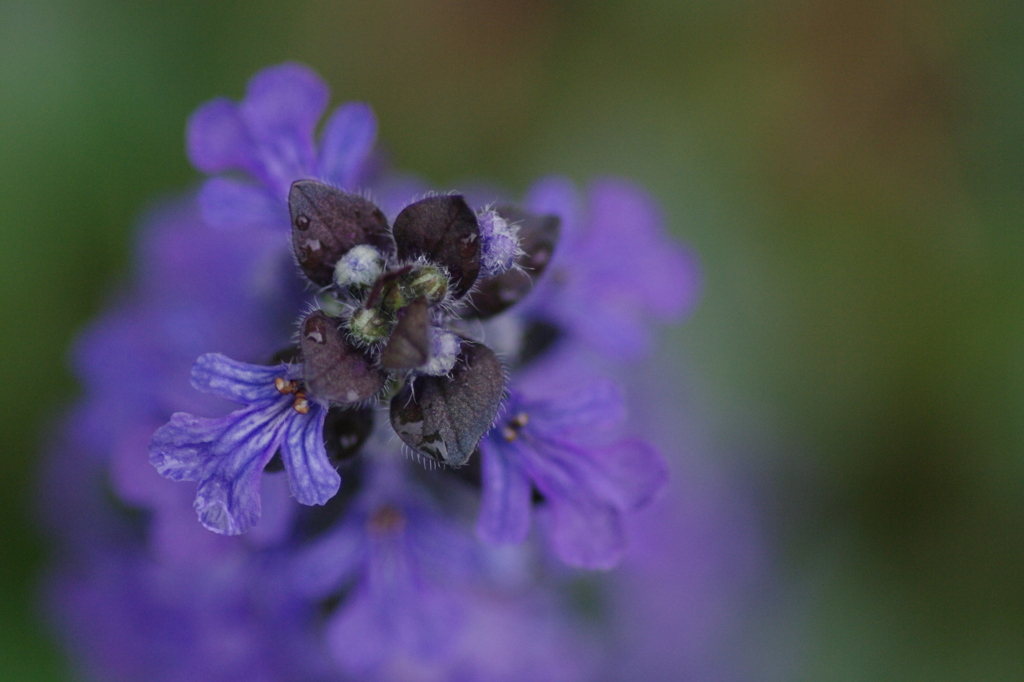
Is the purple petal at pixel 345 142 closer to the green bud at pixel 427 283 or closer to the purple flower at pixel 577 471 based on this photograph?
the green bud at pixel 427 283

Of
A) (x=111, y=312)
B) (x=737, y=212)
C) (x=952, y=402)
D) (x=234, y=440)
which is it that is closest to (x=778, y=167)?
(x=737, y=212)

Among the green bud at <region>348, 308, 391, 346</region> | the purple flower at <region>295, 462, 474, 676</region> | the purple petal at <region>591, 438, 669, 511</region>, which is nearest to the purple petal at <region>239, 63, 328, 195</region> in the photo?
the green bud at <region>348, 308, 391, 346</region>

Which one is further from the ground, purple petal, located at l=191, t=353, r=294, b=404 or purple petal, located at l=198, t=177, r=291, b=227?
purple petal, located at l=198, t=177, r=291, b=227

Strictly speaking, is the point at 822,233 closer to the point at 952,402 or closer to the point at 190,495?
the point at 952,402

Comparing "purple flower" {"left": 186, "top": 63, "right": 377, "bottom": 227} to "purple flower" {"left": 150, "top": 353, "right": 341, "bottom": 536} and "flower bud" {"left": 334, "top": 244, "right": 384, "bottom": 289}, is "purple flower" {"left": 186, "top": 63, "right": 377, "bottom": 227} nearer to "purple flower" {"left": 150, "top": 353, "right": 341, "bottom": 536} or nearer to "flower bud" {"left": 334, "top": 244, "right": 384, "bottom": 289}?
"flower bud" {"left": 334, "top": 244, "right": 384, "bottom": 289}

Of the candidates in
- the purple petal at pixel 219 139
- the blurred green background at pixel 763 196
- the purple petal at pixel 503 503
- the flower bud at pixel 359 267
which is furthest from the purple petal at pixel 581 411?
the blurred green background at pixel 763 196

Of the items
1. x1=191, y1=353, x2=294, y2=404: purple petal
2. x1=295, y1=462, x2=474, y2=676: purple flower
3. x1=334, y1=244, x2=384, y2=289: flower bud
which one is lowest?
x1=295, y1=462, x2=474, y2=676: purple flower
